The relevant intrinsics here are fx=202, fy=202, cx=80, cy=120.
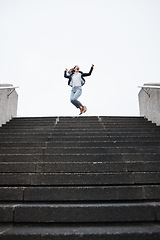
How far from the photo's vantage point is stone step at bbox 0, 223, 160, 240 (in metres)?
1.92

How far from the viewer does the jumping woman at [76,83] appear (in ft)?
22.4

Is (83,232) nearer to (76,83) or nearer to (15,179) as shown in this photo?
(15,179)

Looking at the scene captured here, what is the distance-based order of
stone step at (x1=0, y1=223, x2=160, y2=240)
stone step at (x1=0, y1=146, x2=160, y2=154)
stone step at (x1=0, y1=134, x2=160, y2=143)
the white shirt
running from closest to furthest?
stone step at (x1=0, y1=223, x2=160, y2=240)
stone step at (x1=0, y1=146, x2=160, y2=154)
stone step at (x1=0, y1=134, x2=160, y2=143)
the white shirt

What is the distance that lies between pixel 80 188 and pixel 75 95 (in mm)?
4567

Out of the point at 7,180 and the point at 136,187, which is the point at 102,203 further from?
the point at 7,180

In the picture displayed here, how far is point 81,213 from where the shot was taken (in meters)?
2.25

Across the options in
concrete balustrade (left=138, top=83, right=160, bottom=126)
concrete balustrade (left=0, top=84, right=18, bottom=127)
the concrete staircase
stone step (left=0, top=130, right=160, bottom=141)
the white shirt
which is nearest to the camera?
the concrete staircase

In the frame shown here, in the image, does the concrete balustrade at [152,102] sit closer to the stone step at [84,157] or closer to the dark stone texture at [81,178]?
the stone step at [84,157]

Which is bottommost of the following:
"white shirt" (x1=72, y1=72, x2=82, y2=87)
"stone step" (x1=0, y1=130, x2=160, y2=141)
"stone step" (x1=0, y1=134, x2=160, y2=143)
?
"stone step" (x1=0, y1=134, x2=160, y2=143)

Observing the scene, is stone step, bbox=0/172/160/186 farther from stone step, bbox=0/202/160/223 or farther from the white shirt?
the white shirt

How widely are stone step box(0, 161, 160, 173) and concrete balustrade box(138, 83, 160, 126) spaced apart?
9.38ft

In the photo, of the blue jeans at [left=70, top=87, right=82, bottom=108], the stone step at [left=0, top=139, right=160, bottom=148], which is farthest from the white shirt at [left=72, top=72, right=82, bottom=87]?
the stone step at [left=0, top=139, right=160, bottom=148]

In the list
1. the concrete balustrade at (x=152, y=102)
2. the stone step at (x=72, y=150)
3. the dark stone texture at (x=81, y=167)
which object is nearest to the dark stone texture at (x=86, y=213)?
the dark stone texture at (x=81, y=167)

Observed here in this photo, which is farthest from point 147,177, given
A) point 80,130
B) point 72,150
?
point 80,130
